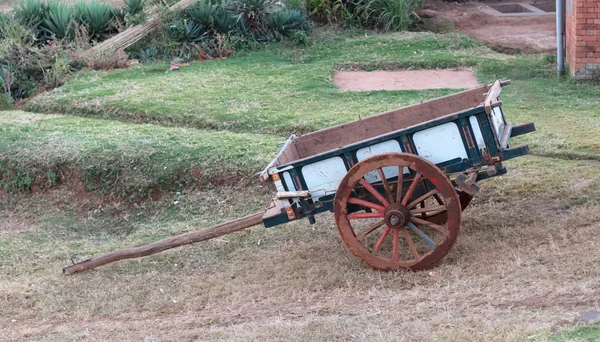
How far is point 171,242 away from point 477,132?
2.66 meters

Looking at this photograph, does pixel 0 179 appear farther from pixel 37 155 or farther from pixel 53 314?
pixel 53 314

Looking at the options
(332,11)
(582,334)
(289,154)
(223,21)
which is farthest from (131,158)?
(332,11)

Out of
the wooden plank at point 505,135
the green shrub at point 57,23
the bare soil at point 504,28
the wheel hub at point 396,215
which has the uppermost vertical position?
the green shrub at point 57,23

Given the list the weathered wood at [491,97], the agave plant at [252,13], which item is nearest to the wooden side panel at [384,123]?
the weathered wood at [491,97]

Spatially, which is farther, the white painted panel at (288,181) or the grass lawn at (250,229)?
the white painted panel at (288,181)

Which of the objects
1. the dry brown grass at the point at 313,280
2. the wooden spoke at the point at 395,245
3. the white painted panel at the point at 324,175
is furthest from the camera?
the white painted panel at the point at 324,175

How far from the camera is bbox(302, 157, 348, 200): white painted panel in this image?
240 inches

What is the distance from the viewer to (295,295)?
605cm

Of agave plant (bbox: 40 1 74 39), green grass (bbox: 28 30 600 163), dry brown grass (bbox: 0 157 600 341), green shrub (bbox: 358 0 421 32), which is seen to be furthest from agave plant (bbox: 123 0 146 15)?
dry brown grass (bbox: 0 157 600 341)

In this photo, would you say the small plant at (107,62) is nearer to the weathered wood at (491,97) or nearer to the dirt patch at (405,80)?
the dirt patch at (405,80)

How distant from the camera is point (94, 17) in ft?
49.9

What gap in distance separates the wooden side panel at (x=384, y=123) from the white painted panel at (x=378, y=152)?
98 centimetres

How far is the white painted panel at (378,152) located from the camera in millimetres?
5965

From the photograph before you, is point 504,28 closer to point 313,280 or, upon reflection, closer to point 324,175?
point 324,175
